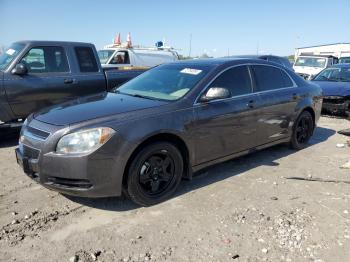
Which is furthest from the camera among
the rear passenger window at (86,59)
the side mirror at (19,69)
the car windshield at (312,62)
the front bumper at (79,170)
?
the car windshield at (312,62)

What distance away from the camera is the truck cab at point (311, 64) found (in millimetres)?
19453

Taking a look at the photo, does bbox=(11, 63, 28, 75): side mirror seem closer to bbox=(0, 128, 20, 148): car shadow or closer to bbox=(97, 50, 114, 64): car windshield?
bbox=(0, 128, 20, 148): car shadow

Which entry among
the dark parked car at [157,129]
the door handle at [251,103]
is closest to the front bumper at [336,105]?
the dark parked car at [157,129]

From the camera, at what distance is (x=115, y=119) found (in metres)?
4.14

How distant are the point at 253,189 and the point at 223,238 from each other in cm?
141

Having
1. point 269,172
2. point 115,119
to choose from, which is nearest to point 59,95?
point 115,119

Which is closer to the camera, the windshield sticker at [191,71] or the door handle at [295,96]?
the windshield sticker at [191,71]

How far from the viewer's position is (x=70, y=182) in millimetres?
4023

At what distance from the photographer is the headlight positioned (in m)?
3.93

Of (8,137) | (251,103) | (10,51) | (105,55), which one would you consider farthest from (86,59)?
(105,55)

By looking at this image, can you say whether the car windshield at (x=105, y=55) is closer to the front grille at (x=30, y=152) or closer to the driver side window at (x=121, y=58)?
the driver side window at (x=121, y=58)

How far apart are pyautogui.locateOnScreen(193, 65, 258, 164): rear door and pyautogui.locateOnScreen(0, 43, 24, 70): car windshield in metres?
4.15

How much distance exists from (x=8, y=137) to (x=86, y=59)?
7.20 ft

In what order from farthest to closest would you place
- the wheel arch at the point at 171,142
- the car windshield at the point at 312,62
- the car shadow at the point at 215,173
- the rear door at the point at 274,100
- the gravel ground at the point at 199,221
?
the car windshield at the point at 312,62 < the rear door at the point at 274,100 < the car shadow at the point at 215,173 < the wheel arch at the point at 171,142 < the gravel ground at the point at 199,221
